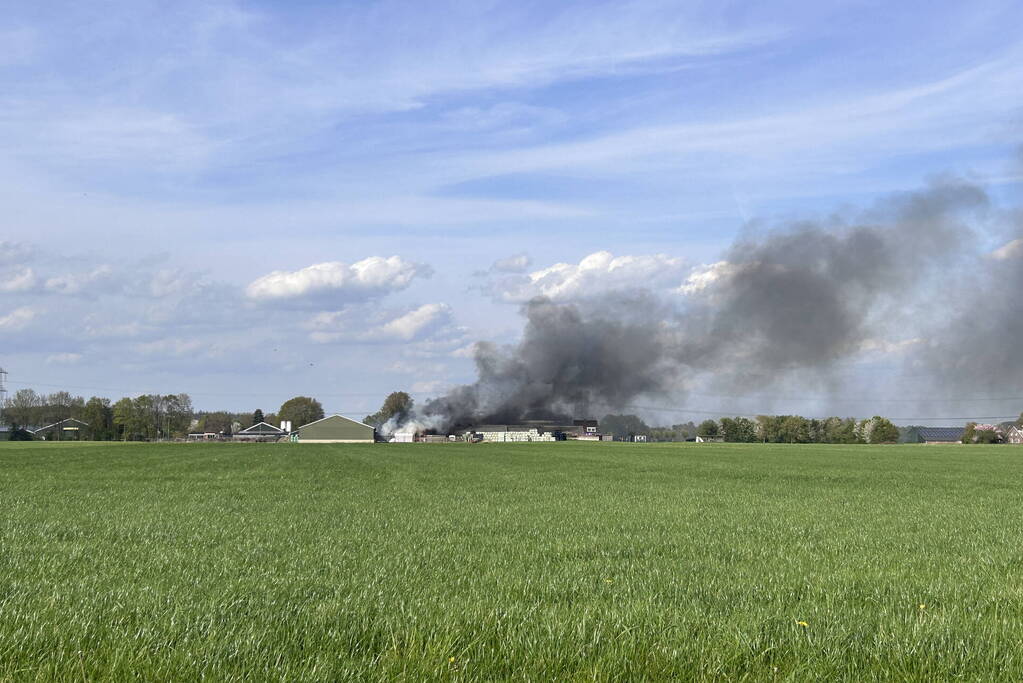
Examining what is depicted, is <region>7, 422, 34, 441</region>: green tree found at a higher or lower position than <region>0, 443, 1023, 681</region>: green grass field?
lower

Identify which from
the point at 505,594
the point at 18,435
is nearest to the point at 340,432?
the point at 18,435

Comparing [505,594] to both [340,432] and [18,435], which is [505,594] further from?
[18,435]

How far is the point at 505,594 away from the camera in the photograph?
10430 millimetres

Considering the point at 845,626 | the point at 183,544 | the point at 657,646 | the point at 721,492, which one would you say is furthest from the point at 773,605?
the point at 721,492

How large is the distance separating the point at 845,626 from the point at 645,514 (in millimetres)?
13441

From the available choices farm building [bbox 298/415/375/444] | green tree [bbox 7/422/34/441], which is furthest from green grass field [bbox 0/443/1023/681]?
green tree [bbox 7/422/34/441]

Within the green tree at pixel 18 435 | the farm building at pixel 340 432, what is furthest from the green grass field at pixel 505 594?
the green tree at pixel 18 435

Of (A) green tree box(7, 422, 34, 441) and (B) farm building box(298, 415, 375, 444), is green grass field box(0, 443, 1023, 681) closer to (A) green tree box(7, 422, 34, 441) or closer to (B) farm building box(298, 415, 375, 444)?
(B) farm building box(298, 415, 375, 444)

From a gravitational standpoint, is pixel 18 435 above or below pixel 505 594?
below

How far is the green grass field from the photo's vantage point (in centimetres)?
741

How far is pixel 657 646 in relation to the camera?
790 centimetres

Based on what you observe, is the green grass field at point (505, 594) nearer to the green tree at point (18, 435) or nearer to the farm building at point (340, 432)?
the farm building at point (340, 432)

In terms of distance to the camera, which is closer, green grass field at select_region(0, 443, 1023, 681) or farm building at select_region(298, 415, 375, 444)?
green grass field at select_region(0, 443, 1023, 681)

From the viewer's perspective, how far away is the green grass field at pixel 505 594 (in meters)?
7.41
